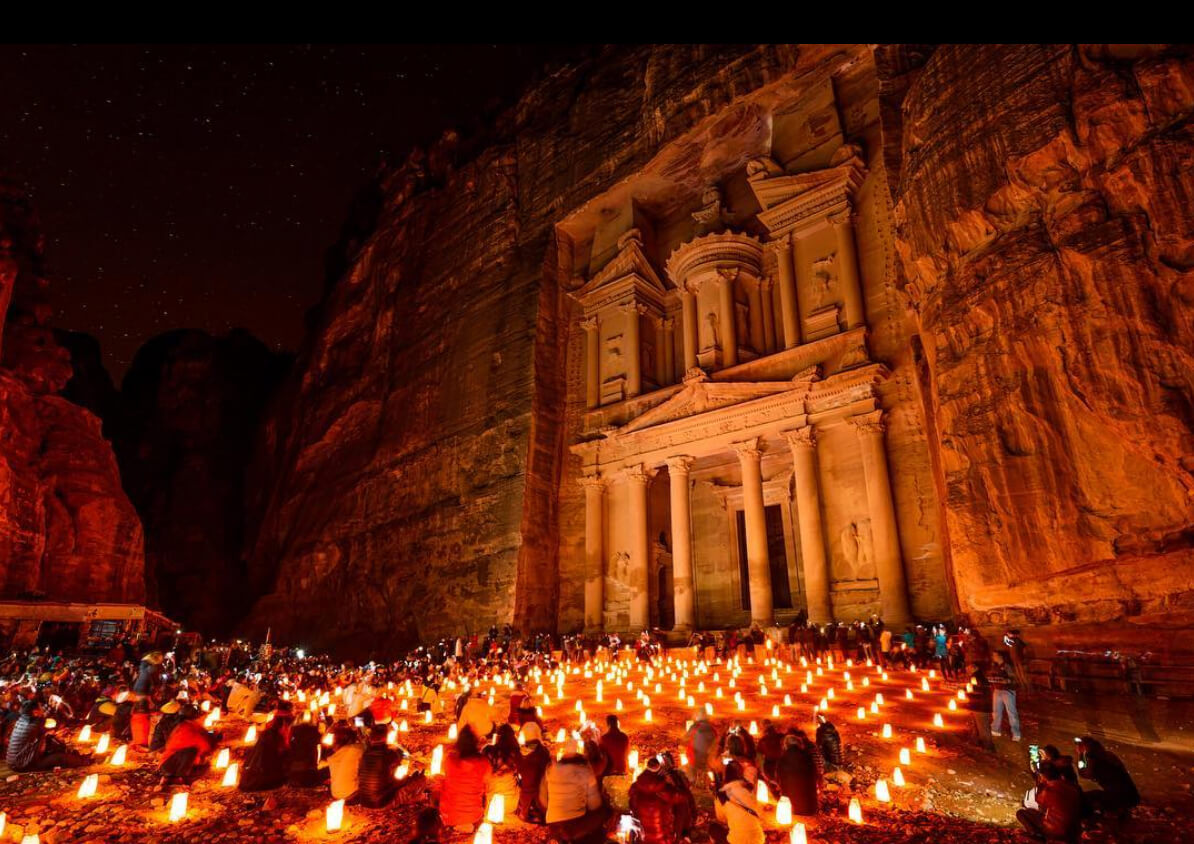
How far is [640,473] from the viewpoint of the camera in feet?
93.0

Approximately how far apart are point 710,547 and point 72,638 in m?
27.5

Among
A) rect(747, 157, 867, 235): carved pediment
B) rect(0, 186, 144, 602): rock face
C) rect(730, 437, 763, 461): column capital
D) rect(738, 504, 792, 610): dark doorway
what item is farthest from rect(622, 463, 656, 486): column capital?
rect(0, 186, 144, 602): rock face

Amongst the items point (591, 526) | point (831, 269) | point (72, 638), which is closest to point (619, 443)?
point (591, 526)

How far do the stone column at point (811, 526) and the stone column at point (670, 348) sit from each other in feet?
28.2

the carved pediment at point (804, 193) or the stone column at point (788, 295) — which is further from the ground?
the carved pediment at point (804, 193)

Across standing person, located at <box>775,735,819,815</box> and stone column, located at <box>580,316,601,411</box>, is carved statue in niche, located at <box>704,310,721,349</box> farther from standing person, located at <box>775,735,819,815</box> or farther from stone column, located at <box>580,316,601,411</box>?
standing person, located at <box>775,735,819,815</box>

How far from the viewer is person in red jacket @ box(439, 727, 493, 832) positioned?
254 inches

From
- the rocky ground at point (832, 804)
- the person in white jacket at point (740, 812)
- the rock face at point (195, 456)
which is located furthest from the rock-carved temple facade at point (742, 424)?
the rock face at point (195, 456)

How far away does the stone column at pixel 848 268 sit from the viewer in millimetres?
24547

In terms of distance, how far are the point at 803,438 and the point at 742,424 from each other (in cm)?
264

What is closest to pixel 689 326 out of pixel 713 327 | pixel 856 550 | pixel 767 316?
pixel 713 327

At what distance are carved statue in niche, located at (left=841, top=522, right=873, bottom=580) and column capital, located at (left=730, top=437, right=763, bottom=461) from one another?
435cm

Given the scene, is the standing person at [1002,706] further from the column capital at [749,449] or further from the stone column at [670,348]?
the stone column at [670,348]

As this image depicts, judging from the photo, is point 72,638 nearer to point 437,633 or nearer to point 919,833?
point 437,633
